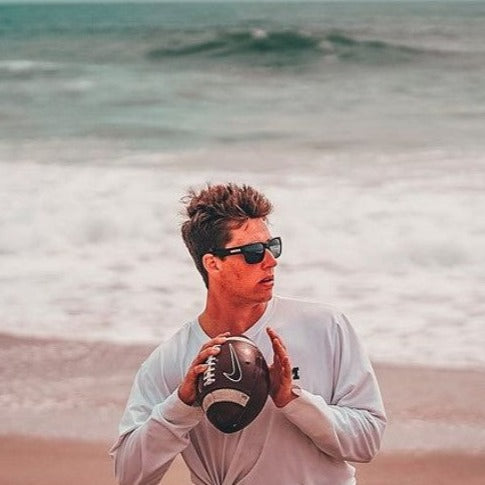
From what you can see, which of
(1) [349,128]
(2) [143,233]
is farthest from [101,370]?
(1) [349,128]

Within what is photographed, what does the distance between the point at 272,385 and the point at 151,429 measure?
0.25 meters

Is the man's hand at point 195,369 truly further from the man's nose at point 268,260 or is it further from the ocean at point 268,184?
the ocean at point 268,184

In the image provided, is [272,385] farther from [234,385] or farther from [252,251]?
[252,251]

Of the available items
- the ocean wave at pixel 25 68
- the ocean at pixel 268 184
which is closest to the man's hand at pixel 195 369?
the ocean at pixel 268 184

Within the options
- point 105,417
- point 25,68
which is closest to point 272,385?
point 105,417

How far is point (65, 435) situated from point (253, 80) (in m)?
22.6

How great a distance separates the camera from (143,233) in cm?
1073

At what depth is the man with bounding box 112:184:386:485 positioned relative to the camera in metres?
2.49

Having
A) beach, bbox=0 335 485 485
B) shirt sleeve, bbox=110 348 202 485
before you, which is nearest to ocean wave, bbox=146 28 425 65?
beach, bbox=0 335 485 485

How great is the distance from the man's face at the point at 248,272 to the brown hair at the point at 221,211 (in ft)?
0.05

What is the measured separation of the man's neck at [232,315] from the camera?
8.39 ft

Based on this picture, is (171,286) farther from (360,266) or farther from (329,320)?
(329,320)

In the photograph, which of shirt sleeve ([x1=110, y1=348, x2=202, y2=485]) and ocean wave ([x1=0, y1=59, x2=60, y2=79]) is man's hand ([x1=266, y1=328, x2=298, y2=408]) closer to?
shirt sleeve ([x1=110, y1=348, x2=202, y2=485])

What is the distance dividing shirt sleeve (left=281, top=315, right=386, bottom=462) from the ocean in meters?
0.66
